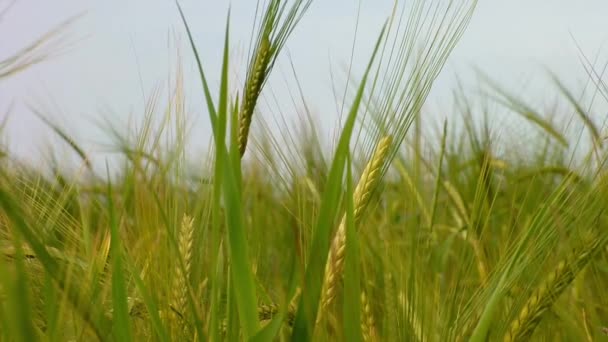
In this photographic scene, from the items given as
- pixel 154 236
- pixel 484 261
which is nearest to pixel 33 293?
pixel 154 236

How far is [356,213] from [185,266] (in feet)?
0.61

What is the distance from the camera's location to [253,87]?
951 millimetres

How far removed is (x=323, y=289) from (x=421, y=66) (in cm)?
26

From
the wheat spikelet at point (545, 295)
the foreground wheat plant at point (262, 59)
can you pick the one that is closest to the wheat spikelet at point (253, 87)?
the foreground wheat plant at point (262, 59)

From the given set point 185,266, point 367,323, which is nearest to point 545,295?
point 367,323

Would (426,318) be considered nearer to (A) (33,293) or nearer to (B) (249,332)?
(B) (249,332)

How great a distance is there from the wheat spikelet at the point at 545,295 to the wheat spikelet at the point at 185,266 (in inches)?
12.3

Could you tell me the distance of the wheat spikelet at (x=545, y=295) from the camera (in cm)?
81

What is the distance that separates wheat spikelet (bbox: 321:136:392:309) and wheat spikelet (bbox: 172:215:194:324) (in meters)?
0.14

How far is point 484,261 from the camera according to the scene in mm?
1203

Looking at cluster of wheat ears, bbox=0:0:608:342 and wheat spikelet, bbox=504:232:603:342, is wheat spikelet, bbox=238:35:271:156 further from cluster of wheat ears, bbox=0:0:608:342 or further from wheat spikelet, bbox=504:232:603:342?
wheat spikelet, bbox=504:232:603:342

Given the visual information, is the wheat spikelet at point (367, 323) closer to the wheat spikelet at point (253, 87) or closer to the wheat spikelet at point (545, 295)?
the wheat spikelet at point (545, 295)

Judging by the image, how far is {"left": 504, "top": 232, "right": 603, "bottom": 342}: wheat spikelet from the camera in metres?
0.81

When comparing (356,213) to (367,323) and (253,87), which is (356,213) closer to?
(367,323)
